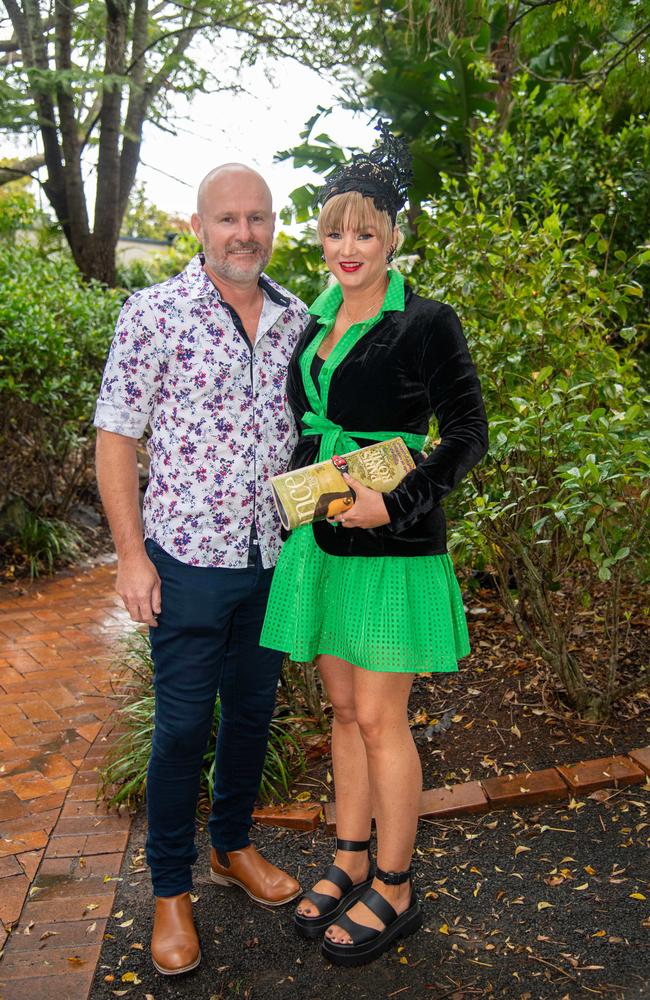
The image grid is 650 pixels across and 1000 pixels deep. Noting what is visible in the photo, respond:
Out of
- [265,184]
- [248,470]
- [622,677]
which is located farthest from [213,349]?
[622,677]

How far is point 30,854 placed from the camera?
3193 millimetres

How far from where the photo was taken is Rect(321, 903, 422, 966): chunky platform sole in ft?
8.30

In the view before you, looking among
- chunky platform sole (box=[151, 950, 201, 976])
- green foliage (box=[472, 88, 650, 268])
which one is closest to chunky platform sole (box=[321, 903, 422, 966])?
chunky platform sole (box=[151, 950, 201, 976])

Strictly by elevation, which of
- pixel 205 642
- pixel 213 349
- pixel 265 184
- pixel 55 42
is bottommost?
pixel 205 642

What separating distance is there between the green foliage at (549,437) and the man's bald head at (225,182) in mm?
1152

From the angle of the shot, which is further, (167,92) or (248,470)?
(167,92)

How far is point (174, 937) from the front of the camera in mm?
2582

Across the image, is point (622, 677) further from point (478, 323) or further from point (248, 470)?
point (248, 470)

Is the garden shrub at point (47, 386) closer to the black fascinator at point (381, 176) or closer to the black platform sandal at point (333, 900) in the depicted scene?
the black fascinator at point (381, 176)

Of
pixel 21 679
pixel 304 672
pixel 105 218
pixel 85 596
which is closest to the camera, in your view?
pixel 304 672

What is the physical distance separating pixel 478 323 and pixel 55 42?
26.3 ft

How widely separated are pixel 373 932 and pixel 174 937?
0.56 m

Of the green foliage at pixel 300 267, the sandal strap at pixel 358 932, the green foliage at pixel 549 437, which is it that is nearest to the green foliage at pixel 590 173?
the green foliage at pixel 549 437

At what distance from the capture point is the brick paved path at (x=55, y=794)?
2.67 meters
